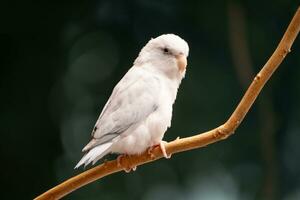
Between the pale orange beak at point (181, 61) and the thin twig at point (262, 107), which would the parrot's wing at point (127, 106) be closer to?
the pale orange beak at point (181, 61)

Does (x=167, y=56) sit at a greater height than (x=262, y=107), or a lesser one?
greater

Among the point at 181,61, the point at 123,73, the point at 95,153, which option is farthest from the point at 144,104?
the point at 123,73

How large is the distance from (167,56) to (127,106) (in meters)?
0.19

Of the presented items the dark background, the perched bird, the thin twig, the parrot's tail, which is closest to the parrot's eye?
the perched bird

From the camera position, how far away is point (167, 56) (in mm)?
1785

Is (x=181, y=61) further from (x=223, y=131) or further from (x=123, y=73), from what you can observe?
(x=123, y=73)

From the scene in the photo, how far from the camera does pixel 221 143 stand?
9.13ft

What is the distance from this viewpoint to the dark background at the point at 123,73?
105 inches

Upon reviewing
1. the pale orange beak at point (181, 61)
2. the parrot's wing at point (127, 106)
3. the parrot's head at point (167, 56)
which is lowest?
the parrot's wing at point (127, 106)

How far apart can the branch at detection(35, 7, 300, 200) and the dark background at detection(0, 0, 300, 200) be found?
3.74 ft

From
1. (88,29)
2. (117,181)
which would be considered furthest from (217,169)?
(88,29)

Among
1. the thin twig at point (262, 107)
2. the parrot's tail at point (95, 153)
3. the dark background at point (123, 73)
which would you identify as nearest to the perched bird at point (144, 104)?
the parrot's tail at point (95, 153)

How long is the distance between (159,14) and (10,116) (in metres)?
0.77

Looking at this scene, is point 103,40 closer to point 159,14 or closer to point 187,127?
point 159,14
